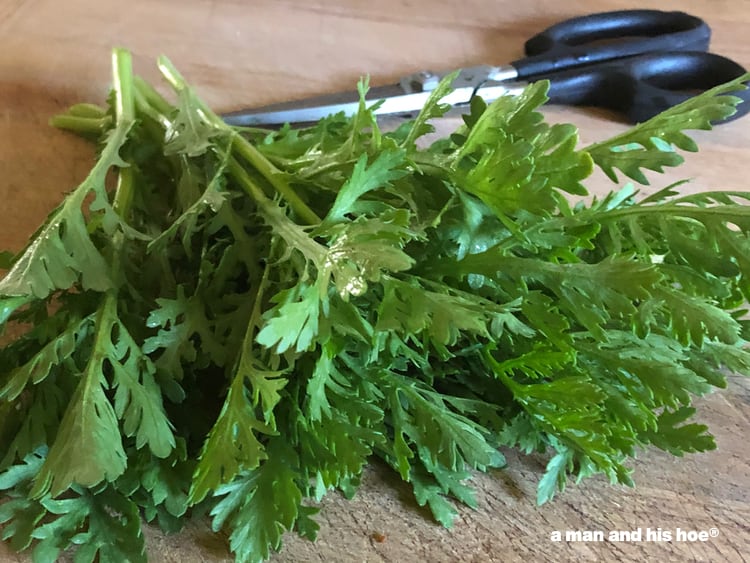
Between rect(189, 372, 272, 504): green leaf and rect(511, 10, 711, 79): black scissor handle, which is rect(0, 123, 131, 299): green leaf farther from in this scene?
→ rect(511, 10, 711, 79): black scissor handle

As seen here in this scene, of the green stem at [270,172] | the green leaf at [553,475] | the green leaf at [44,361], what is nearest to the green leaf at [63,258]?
the green leaf at [44,361]

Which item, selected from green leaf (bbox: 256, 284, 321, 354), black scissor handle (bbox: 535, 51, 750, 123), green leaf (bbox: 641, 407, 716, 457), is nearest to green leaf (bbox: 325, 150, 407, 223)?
green leaf (bbox: 256, 284, 321, 354)

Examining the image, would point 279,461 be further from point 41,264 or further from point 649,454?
point 649,454

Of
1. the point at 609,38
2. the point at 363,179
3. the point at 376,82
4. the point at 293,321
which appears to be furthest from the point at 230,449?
the point at 609,38

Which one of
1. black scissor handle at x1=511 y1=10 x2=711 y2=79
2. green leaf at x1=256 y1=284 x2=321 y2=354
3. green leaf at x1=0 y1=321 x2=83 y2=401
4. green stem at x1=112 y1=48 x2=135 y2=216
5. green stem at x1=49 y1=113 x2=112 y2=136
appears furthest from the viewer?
black scissor handle at x1=511 y1=10 x2=711 y2=79

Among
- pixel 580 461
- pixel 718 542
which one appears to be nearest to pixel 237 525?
pixel 580 461

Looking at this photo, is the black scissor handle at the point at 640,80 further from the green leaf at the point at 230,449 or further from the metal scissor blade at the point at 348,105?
the green leaf at the point at 230,449
